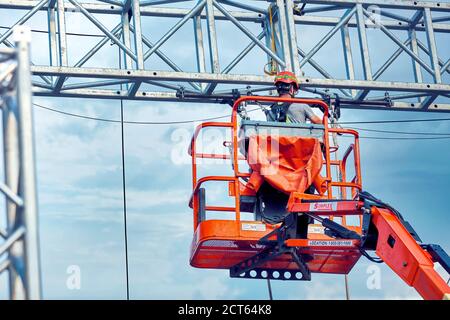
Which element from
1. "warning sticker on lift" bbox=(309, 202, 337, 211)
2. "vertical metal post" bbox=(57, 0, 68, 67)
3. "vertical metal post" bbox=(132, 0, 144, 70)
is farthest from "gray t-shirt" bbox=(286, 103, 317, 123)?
"vertical metal post" bbox=(57, 0, 68, 67)

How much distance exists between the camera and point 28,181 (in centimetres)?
634

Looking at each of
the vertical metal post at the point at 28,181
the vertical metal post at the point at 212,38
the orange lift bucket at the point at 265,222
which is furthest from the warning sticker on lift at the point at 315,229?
the vertical metal post at the point at 28,181

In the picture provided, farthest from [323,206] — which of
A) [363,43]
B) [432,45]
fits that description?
[432,45]

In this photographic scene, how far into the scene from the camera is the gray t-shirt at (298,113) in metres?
12.4

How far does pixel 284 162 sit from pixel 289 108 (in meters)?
0.93

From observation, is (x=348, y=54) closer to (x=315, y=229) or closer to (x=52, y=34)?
(x=52, y=34)

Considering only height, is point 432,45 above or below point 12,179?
above

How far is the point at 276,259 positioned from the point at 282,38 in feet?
13.3

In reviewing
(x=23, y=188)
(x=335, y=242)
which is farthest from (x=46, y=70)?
(x=23, y=188)

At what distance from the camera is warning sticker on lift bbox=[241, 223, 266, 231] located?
1140 cm

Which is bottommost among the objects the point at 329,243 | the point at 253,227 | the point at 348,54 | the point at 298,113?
the point at 329,243

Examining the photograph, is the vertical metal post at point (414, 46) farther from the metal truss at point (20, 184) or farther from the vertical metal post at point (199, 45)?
the metal truss at point (20, 184)
